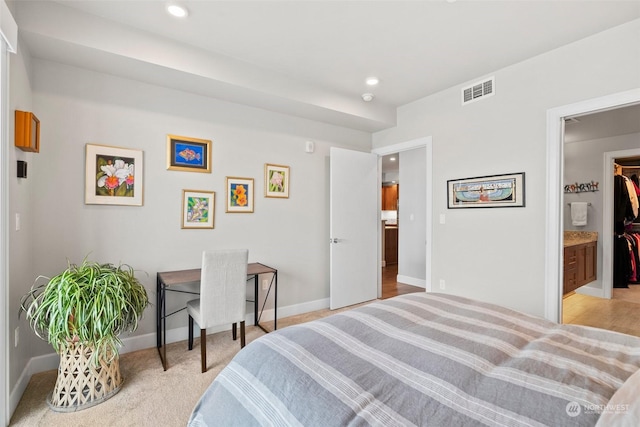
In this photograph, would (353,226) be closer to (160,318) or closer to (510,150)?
(510,150)

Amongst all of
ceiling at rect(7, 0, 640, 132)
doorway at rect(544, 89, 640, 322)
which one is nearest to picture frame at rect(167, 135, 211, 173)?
ceiling at rect(7, 0, 640, 132)

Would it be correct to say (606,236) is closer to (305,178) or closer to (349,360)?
(305,178)

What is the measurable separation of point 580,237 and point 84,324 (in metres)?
5.80

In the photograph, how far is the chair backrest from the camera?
2.38 meters

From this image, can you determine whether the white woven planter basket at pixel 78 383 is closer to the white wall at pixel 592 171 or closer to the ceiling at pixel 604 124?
the ceiling at pixel 604 124

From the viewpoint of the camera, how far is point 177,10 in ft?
7.04

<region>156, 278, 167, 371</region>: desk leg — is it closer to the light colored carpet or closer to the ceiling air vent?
the light colored carpet

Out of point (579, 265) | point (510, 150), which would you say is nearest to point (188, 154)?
point (510, 150)

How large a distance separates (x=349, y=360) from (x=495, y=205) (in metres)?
2.62

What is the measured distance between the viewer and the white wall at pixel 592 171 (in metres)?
4.38

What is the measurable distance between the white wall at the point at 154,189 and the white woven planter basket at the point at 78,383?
28cm

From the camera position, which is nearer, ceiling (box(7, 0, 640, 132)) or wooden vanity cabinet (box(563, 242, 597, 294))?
ceiling (box(7, 0, 640, 132))

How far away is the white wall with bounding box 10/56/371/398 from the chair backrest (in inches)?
29.5

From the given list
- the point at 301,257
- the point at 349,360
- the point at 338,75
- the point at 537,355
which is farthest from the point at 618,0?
the point at 301,257
